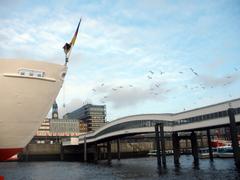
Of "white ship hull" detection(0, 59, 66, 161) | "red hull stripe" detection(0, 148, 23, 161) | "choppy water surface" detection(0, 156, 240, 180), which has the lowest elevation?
"choppy water surface" detection(0, 156, 240, 180)

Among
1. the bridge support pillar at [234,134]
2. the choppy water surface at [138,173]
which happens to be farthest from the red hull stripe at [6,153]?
the bridge support pillar at [234,134]

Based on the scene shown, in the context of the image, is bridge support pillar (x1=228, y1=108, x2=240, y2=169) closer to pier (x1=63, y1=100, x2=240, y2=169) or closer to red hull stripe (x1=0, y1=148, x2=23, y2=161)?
pier (x1=63, y1=100, x2=240, y2=169)

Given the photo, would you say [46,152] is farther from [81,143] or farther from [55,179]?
[55,179]

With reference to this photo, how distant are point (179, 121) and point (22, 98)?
49.2m

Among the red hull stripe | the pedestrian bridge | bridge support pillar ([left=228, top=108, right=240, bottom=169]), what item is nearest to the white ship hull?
the red hull stripe

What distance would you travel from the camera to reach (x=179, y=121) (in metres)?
67.4

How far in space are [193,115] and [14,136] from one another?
46.0 metres

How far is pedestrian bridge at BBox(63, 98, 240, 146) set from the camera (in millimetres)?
55597

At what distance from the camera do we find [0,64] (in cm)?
2228

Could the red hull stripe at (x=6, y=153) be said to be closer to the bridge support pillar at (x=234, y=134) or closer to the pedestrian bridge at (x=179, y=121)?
the bridge support pillar at (x=234, y=134)

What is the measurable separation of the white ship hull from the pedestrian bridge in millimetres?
37583

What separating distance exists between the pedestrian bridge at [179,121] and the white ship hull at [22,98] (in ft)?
123

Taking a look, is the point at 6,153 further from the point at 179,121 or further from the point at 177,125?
the point at 177,125

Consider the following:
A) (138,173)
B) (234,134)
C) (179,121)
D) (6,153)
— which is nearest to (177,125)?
(179,121)
